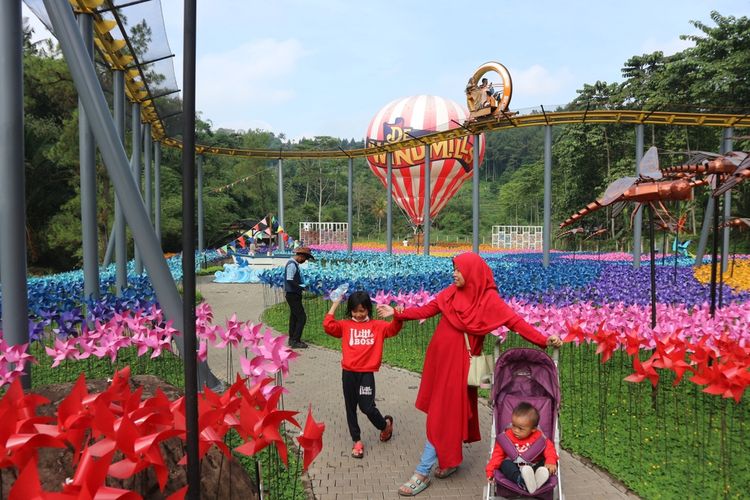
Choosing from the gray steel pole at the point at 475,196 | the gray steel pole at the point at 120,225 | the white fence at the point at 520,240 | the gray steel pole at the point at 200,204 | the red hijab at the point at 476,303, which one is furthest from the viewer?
the white fence at the point at 520,240

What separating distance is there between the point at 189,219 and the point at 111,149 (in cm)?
411

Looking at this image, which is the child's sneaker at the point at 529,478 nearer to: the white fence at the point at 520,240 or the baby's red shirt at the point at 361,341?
the baby's red shirt at the point at 361,341

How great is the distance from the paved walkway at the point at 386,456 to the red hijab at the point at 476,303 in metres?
1.23

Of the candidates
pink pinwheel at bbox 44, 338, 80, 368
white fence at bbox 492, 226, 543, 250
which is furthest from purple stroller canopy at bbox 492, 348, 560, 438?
white fence at bbox 492, 226, 543, 250

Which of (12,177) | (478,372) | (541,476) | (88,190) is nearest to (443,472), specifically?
(478,372)

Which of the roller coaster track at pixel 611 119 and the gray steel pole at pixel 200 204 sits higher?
the roller coaster track at pixel 611 119

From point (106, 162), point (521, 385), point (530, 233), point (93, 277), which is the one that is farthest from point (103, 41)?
point (530, 233)

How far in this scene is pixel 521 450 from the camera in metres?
3.13

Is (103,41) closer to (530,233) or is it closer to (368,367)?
(368,367)

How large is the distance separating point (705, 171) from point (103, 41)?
9898mm

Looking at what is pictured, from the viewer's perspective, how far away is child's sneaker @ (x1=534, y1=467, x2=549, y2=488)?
2982mm

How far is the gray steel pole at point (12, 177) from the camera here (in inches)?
191

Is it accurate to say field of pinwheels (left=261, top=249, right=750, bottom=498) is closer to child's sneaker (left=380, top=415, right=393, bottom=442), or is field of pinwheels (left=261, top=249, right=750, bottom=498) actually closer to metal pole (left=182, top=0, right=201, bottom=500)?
child's sneaker (left=380, top=415, right=393, bottom=442)

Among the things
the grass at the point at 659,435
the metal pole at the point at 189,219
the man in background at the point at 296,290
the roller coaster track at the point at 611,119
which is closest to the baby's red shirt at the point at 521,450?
the grass at the point at 659,435
